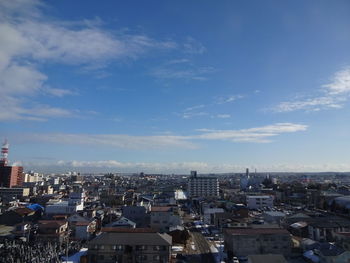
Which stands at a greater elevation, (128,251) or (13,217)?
(128,251)

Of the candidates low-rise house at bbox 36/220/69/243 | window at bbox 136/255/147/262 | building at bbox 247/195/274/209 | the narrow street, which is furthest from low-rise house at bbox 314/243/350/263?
building at bbox 247/195/274/209

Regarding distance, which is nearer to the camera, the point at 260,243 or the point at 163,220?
the point at 260,243

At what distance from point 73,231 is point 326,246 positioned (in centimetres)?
1947

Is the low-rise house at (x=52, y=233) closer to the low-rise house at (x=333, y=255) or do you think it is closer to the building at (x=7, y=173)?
the low-rise house at (x=333, y=255)

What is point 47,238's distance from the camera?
928 inches

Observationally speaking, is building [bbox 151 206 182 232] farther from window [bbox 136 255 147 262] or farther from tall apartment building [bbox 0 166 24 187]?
tall apartment building [bbox 0 166 24 187]

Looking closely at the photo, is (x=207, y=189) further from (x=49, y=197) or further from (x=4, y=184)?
(x=4, y=184)

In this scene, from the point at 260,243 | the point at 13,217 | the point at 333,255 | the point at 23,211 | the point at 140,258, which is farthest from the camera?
the point at 23,211

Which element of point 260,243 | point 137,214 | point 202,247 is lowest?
point 202,247

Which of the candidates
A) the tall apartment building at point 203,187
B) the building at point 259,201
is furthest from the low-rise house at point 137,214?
the tall apartment building at point 203,187

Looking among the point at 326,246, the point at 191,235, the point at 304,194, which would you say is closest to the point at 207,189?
the point at 304,194

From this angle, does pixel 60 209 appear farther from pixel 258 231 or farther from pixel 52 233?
pixel 258 231

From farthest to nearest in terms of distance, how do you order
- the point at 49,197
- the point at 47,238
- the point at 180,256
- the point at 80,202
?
1. the point at 49,197
2. the point at 80,202
3. the point at 47,238
4. the point at 180,256

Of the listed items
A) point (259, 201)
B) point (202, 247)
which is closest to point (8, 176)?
point (259, 201)
